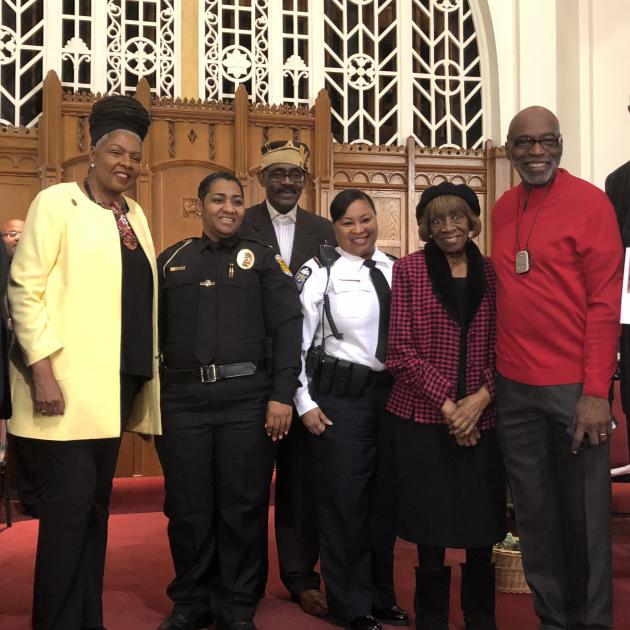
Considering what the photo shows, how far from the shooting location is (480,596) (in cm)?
268

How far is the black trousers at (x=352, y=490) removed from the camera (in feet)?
9.30

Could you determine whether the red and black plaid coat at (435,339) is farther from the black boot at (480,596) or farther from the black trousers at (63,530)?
the black trousers at (63,530)

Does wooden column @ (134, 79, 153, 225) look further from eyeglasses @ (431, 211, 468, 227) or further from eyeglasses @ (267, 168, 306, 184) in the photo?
eyeglasses @ (431, 211, 468, 227)

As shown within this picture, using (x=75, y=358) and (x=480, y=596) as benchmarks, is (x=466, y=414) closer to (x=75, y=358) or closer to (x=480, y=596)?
(x=480, y=596)

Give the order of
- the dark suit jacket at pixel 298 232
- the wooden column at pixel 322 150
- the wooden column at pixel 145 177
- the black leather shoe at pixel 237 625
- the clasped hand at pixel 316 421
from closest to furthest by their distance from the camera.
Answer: the black leather shoe at pixel 237 625 < the clasped hand at pixel 316 421 < the dark suit jacket at pixel 298 232 < the wooden column at pixel 145 177 < the wooden column at pixel 322 150

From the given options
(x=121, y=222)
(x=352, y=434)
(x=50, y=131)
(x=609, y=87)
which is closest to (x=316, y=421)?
(x=352, y=434)

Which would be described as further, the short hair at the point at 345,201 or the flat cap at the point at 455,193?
the short hair at the point at 345,201

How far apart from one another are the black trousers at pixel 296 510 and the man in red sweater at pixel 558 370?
2.99 ft

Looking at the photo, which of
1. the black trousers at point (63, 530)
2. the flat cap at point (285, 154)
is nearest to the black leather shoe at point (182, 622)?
the black trousers at point (63, 530)

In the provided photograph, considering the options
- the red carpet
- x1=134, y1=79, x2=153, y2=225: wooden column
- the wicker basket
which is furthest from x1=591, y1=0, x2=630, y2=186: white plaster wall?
the wicker basket

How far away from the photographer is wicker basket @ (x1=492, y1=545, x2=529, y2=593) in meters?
3.23

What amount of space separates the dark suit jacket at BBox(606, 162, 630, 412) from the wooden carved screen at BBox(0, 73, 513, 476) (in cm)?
395

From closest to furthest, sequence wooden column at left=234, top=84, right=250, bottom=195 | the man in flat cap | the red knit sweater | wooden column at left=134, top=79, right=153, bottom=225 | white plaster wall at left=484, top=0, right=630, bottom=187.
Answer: the red knit sweater, the man in flat cap, wooden column at left=134, top=79, right=153, bottom=225, wooden column at left=234, top=84, right=250, bottom=195, white plaster wall at left=484, top=0, right=630, bottom=187

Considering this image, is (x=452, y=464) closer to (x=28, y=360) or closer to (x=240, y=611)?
(x=240, y=611)
